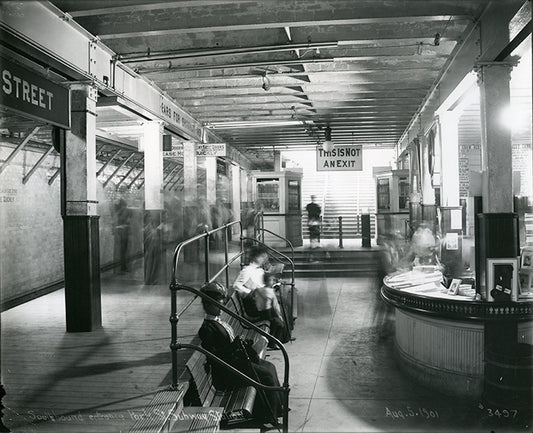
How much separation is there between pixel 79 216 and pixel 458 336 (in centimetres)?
447

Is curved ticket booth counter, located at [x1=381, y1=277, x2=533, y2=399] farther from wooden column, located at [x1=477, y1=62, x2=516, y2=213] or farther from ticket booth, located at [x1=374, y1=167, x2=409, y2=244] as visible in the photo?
ticket booth, located at [x1=374, y1=167, x2=409, y2=244]

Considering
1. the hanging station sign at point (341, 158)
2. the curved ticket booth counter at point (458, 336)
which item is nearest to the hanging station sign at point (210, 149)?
the hanging station sign at point (341, 158)

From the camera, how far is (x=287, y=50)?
6.28 m

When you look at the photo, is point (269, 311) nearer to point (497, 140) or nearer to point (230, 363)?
point (230, 363)

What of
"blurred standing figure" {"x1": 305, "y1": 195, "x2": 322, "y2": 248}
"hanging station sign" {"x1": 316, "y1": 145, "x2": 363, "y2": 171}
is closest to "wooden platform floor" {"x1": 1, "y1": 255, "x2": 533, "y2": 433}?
"hanging station sign" {"x1": 316, "y1": 145, "x2": 363, "y2": 171}

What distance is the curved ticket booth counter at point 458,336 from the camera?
4.41 meters

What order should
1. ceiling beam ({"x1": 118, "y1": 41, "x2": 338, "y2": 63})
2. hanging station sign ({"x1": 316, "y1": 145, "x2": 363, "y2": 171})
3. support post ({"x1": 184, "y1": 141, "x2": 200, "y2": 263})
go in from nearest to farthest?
ceiling beam ({"x1": 118, "y1": 41, "x2": 338, "y2": 63}) → support post ({"x1": 184, "y1": 141, "x2": 200, "y2": 263}) → hanging station sign ({"x1": 316, "y1": 145, "x2": 363, "y2": 171})

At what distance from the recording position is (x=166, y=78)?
747 cm

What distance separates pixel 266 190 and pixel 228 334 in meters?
10.1

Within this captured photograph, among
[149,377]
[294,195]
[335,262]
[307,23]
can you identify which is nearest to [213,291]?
[149,377]

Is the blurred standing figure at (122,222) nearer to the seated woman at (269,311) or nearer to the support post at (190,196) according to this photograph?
the support post at (190,196)

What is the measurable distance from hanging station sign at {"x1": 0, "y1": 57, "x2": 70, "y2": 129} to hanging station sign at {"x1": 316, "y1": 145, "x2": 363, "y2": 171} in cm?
772

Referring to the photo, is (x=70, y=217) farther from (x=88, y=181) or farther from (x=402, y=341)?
(x=402, y=341)

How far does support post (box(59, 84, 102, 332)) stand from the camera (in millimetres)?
5375
